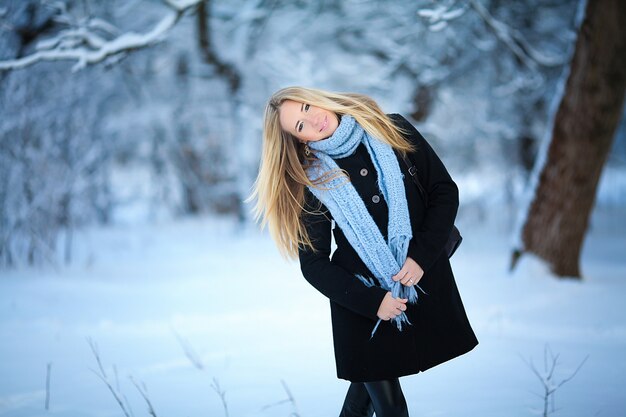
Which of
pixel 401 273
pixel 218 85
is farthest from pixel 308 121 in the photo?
pixel 218 85

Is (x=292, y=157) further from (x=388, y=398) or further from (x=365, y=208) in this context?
(x=388, y=398)

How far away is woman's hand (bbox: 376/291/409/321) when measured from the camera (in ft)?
5.92

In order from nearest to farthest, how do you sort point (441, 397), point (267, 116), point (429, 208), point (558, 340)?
point (429, 208) → point (267, 116) → point (441, 397) → point (558, 340)

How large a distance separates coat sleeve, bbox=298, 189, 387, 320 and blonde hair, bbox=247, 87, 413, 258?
3 centimetres

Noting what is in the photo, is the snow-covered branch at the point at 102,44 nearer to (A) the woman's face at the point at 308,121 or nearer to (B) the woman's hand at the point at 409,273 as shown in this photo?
(A) the woman's face at the point at 308,121

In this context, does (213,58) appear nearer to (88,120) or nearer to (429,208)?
(88,120)

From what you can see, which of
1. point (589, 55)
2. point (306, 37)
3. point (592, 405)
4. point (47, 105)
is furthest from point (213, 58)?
point (592, 405)

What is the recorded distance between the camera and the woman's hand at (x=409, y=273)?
1.85 metres

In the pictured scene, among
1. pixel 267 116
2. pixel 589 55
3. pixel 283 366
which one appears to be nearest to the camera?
pixel 267 116

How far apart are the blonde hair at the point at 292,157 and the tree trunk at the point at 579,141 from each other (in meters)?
3.40

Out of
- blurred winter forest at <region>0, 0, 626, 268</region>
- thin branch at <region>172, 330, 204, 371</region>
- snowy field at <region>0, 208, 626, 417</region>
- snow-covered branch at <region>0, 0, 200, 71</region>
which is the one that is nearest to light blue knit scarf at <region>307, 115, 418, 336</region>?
snowy field at <region>0, 208, 626, 417</region>

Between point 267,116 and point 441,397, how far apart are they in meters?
1.67

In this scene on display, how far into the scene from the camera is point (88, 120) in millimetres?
7602

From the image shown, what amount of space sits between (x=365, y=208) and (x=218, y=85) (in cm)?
885
